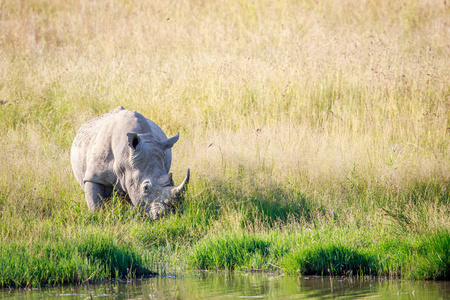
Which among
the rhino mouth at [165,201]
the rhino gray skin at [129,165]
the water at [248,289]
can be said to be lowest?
the water at [248,289]

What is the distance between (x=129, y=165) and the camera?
7426 millimetres

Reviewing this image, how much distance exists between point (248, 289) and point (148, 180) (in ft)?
8.65

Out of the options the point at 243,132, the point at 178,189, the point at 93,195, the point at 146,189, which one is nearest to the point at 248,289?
the point at 178,189

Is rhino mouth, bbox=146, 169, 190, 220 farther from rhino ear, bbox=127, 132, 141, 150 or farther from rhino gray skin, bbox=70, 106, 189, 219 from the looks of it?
rhino ear, bbox=127, 132, 141, 150

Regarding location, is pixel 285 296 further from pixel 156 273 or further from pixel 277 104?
pixel 277 104

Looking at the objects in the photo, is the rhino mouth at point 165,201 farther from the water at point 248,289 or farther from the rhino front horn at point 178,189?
the water at point 248,289

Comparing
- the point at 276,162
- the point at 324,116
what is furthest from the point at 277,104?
the point at 276,162

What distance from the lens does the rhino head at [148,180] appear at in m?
7.30

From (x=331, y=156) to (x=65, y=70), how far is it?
8.32 metres

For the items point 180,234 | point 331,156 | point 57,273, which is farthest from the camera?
point 331,156

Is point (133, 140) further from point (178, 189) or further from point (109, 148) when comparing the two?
point (178, 189)

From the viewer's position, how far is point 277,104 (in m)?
12.0

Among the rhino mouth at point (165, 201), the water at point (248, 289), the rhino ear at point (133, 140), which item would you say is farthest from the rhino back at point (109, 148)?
the water at point (248, 289)

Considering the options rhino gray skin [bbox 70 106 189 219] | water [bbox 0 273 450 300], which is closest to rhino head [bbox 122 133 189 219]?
rhino gray skin [bbox 70 106 189 219]
